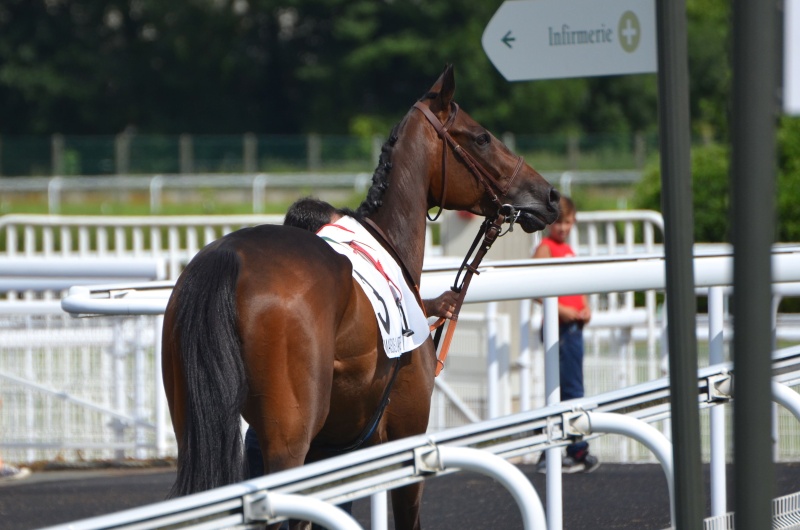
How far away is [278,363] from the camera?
3141 mm

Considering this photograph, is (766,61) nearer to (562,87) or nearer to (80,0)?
(562,87)

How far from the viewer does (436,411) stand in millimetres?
6938

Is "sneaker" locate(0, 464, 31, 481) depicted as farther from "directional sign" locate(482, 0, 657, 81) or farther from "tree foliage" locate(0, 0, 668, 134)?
"tree foliage" locate(0, 0, 668, 134)

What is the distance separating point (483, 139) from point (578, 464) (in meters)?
2.46

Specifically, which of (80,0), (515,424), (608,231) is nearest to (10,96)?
(80,0)

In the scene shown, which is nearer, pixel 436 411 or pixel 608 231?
pixel 436 411

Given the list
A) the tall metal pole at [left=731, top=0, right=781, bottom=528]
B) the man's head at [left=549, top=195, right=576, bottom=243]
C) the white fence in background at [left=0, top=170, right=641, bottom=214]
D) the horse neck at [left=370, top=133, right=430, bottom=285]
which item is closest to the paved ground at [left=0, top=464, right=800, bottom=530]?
the horse neck at [left=370, top=133, right=430, bottom=285]

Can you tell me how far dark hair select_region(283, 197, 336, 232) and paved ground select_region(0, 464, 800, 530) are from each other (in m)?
1.49

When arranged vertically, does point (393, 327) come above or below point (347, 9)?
below

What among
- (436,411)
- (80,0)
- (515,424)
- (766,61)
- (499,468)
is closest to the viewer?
(766,61)

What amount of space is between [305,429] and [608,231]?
5585 millimetres

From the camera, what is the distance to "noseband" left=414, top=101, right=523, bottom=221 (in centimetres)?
403

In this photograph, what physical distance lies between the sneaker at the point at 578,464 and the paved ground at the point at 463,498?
0.05 m

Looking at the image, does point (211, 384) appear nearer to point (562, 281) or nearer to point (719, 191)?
point (562, 281)
